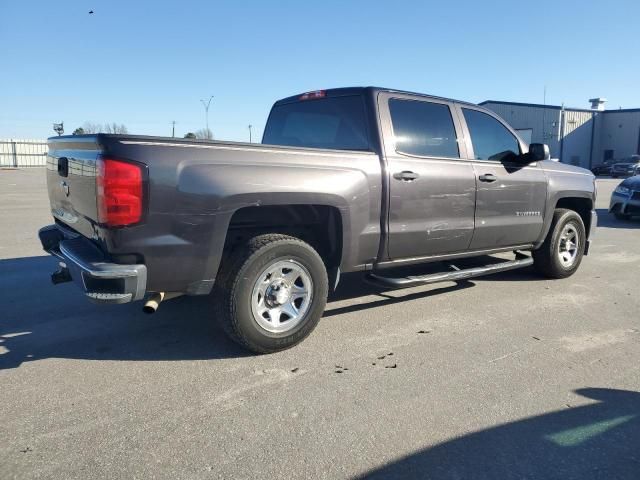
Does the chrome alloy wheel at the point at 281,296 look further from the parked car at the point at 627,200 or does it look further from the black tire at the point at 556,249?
the parked car at the point at 627,200

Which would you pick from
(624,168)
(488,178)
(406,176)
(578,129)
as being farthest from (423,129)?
(578,129)

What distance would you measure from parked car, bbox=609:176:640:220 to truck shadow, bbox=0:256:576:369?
27.1 ft

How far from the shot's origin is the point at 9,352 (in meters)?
3.83

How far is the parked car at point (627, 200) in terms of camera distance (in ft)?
39.4

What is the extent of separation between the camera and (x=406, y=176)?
444 centimetres

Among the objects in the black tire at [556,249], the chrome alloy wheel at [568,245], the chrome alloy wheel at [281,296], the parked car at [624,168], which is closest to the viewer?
the chrome alloy wheel at [281,296]

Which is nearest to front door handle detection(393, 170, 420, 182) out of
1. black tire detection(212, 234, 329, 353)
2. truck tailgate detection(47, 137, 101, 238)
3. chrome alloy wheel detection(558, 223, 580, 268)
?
black tire detection(212, 234, 329, 353)

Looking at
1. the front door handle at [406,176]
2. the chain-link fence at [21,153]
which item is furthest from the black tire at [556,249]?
the chain-link fence at [21,153]

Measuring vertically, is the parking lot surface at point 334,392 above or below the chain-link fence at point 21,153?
below

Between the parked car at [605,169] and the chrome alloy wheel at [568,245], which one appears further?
the parked car at [605,169]

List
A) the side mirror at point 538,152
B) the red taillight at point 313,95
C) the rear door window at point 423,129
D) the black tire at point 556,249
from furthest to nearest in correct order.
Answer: the black tire at point 556,249, the side mirror at point 538,152, the red taillight at point 313,95, the rear door window at point 423,129

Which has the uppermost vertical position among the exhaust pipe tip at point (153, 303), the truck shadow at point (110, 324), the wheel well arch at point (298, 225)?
the wheel well arch at point (298, 225)

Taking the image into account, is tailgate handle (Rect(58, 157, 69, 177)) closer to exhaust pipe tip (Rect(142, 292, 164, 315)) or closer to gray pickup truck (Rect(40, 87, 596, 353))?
gray pickup truck (Rect(40, 87, 596, 353))

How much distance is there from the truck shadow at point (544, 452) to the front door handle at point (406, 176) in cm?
217
